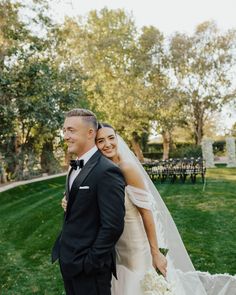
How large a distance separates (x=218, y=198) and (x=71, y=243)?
10.4 meters

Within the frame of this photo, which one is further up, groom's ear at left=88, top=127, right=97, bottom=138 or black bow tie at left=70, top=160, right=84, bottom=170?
groom's ear at left=88, top=127, right=97, bottom=138

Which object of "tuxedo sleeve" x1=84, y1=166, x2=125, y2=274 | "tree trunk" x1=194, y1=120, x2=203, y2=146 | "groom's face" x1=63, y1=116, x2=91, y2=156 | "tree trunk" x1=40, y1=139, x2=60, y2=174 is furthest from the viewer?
"tree trunk" x1=194, y1=120, x2=203, y2=146

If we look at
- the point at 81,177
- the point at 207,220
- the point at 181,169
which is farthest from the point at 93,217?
the point at 181,169

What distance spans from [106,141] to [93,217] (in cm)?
88

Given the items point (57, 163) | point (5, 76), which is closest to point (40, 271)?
point (5, 76)

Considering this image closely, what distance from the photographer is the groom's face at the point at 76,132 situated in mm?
2557

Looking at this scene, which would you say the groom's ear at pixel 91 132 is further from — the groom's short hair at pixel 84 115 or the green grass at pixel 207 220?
the green grass at pixel 207 220

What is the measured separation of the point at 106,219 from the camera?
2422mm

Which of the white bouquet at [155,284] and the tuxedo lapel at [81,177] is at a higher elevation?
the tuxedo lapel at [81,177]

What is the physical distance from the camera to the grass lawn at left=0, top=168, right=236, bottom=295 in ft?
18.7

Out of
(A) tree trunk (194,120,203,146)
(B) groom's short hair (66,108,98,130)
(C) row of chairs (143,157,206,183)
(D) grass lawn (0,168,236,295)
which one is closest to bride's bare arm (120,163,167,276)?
(B) groom's short hair (66,108,98,130)

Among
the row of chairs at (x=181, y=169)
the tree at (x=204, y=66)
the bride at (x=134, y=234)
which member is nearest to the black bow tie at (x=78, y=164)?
the bride at (x=134, y=234)

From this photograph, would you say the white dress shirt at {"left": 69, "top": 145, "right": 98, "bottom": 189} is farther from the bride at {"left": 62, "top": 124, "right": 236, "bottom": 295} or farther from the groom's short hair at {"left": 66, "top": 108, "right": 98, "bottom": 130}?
the bride at {"left": 62, "top": 124, "right": 236, "bottom": 295}

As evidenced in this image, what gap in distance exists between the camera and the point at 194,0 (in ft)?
103
